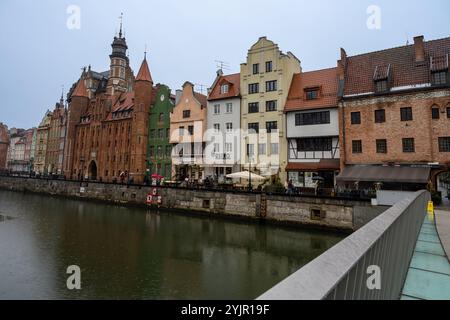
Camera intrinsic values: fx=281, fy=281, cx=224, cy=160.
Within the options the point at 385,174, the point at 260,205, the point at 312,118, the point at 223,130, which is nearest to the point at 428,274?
the point at 260,205

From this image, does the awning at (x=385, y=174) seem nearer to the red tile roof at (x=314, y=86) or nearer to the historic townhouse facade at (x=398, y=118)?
the historic townhouse facade at (x=398, y=118)

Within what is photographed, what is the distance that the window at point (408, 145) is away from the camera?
81.4 feet

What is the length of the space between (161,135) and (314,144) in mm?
24859

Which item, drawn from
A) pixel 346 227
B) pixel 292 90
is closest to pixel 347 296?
pixel 346 227

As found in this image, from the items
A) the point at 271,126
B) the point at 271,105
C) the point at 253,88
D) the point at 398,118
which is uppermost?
the point at 253,88

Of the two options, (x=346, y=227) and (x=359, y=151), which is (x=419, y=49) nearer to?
(x=359, y=151)

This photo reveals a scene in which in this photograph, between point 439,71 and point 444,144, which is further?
point 439,71

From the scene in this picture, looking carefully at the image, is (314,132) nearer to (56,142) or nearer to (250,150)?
(250,150)

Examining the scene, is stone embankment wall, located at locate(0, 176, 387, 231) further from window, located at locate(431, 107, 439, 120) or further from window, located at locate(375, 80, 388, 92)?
window, located at locate(375, 80, 388, 92)

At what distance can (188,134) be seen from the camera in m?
40.7

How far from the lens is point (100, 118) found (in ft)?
186

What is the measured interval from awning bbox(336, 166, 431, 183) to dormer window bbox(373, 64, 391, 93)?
24.9 ft

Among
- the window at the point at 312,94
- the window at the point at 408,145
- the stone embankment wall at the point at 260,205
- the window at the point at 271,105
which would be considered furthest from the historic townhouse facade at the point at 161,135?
the window at the point at 408,145

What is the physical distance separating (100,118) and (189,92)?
24.8 meters
